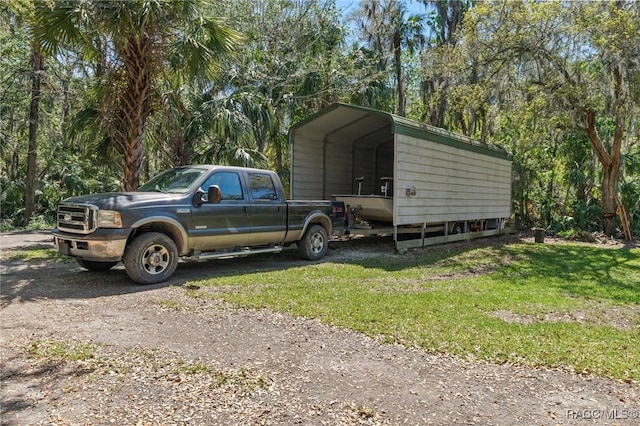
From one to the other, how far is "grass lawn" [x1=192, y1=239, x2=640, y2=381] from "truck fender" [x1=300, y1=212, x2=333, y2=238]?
37.3 inches

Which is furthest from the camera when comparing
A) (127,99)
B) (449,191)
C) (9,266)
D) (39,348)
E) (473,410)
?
(449,191)

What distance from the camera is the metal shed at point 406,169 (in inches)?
408

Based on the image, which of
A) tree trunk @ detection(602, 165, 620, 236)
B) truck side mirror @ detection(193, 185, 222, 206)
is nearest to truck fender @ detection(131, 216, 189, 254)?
truck side mirror @ detection(193, 185, 222, 206)

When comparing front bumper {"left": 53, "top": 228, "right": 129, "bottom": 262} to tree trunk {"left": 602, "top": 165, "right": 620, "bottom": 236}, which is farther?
tree trunk {"left": 602, "top": 165, "right": 620, "bottom": 236}

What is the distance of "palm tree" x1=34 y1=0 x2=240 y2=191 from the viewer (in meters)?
8.23

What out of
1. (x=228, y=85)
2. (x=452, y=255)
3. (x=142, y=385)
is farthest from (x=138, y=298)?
(x=228, y=85)

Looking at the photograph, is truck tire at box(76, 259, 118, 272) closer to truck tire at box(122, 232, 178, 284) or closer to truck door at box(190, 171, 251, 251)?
truck tire at box(122, 232, 178, 284)

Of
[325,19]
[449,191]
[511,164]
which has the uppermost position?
[325,19]

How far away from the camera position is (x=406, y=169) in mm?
10148

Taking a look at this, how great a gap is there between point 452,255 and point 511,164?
23.2 feet

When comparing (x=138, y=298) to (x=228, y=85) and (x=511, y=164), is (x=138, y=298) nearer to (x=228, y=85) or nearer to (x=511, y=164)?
(x=228, y=85)

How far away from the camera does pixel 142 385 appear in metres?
3.35

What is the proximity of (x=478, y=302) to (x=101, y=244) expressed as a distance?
5143 mm

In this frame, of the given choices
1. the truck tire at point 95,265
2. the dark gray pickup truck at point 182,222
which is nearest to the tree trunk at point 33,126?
the truck tire at point 95,265
